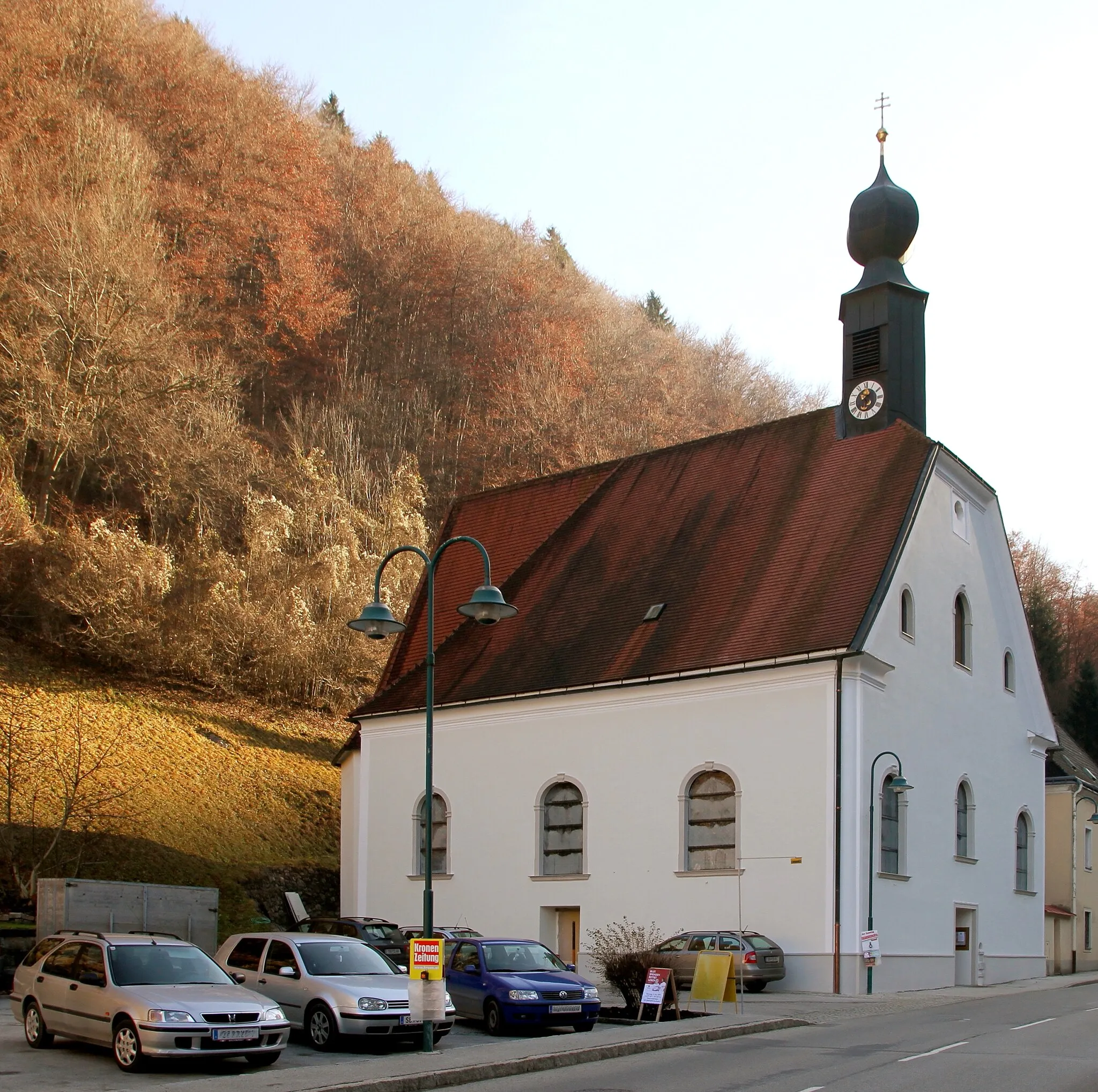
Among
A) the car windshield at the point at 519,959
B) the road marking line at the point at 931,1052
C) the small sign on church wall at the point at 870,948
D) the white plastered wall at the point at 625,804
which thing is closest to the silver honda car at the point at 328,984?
the car windshield at the point at 519,959

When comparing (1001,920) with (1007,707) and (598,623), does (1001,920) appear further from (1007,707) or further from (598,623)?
(598,623)

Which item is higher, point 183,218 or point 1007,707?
point 183,218

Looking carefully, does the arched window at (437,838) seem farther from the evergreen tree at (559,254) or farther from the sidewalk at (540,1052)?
the evergreen tree at (559,254)

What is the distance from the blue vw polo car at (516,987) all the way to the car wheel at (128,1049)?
556cm

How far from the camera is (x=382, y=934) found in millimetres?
23500

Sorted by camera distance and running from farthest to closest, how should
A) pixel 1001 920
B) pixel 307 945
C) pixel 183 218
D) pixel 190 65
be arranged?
pixel 190 65
pixel 183 218
pixel 1001 920
pixel 307 945

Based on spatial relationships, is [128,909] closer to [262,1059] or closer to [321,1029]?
[321,1029]

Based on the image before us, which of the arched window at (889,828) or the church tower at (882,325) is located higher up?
the church tower at (882,325)

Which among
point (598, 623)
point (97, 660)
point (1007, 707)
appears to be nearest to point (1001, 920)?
point (1007, 707)

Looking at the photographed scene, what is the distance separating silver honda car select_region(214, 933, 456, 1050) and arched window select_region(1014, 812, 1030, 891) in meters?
18.2

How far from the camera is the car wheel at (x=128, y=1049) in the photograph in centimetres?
1305

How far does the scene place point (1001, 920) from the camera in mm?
28828

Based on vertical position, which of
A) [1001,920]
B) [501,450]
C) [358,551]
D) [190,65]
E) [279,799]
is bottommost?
[1001,920]

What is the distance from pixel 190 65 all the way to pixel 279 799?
2825 centimetres
